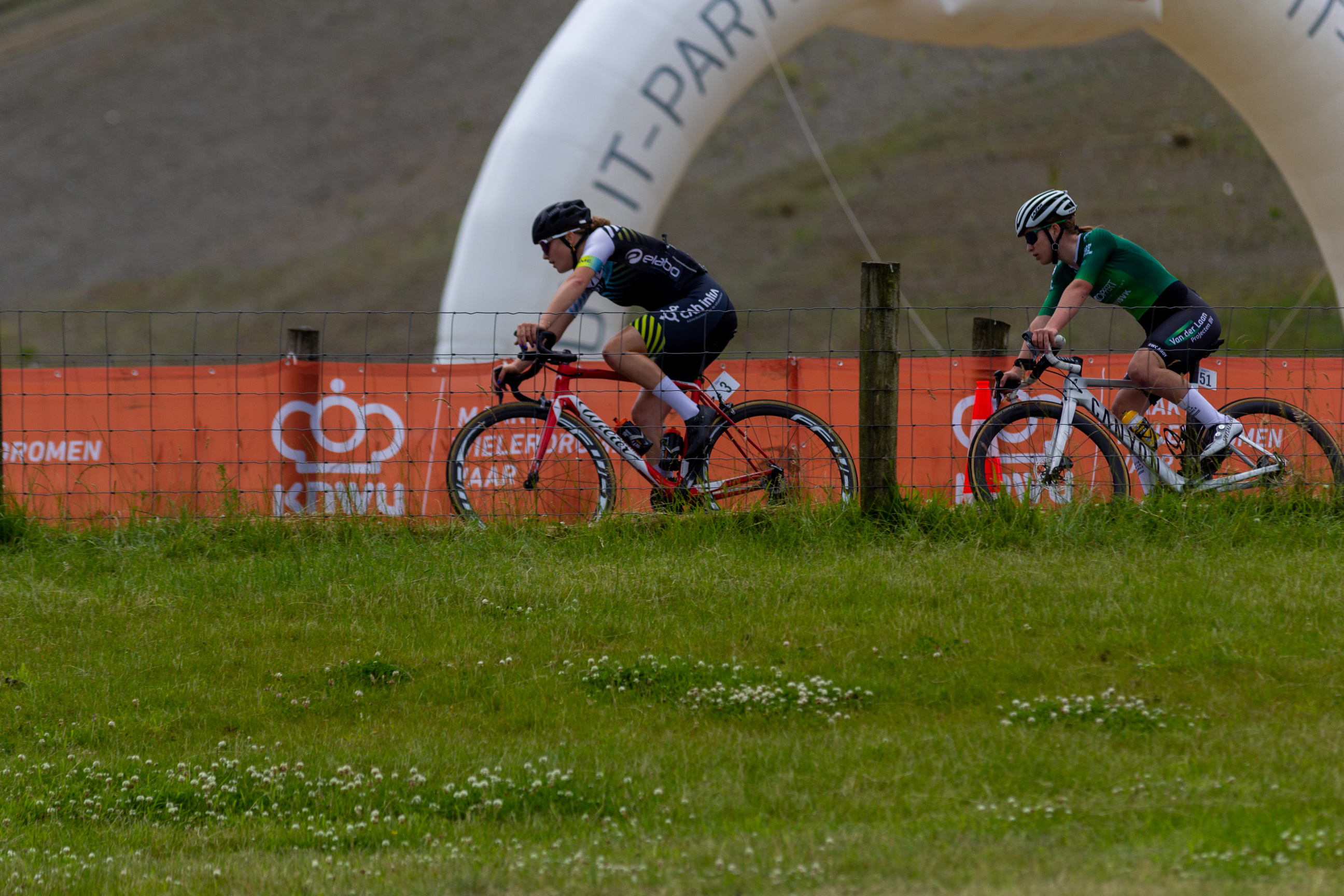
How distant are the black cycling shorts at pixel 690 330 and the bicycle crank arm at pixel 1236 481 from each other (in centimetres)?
267

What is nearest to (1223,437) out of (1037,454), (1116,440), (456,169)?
(1116,440)

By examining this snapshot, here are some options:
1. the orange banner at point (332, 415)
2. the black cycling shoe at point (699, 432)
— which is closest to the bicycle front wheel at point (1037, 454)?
the orange banner at point (332, 415)

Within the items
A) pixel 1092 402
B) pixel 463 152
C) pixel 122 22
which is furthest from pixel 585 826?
pixel 122 22

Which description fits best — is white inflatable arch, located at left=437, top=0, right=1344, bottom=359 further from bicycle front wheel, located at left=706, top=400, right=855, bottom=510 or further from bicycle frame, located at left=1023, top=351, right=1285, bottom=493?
bicycle frame, located at left=1023, top=351, right=1285, bottom=493

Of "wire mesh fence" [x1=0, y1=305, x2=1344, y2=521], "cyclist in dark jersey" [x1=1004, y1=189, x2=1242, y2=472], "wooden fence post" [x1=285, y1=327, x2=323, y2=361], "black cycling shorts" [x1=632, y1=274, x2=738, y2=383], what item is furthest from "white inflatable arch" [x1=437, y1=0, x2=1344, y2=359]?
"cyclist in dark jersey" [x1=1004, y1=189, x2=1242, y2=472]

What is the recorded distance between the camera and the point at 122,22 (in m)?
67.0

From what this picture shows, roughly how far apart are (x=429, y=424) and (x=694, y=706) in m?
5.95

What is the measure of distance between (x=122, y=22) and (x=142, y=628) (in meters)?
69.0

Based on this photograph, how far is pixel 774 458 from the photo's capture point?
768cm

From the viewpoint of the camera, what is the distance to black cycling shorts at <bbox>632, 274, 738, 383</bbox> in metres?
7.65

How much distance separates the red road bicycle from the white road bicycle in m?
0.82

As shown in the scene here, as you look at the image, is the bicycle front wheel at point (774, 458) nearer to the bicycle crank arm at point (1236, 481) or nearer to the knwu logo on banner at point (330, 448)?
the bicycle crank arm at point (1236, 481)

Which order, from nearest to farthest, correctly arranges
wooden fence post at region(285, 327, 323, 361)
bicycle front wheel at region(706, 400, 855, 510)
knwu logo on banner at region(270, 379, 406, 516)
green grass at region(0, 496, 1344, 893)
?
1. green grass at region(0, 496, 1344, 893)
2. bicycle front wheel at region(706, 400, 855, 510)
3. knwu logo on banner at region(270, 379, 406, 516)
4. wooden fence post at region(285, 327, 323, 361)

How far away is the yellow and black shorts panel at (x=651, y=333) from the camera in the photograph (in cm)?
762
